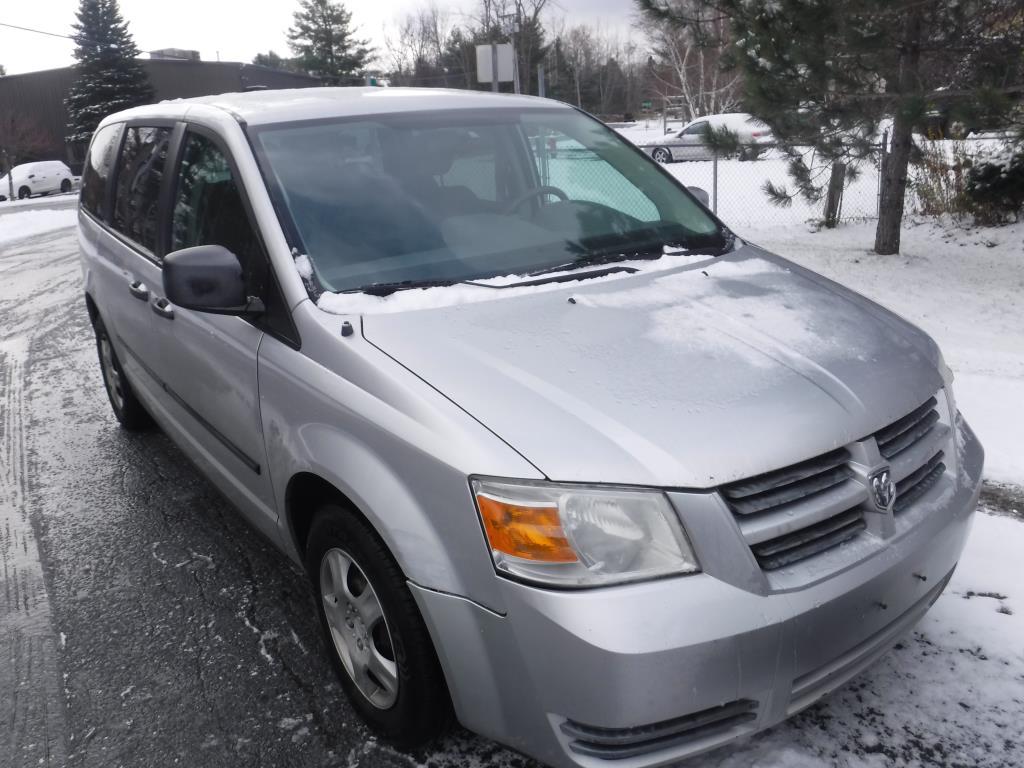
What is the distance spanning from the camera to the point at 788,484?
1995 mm

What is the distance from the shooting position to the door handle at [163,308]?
346cm

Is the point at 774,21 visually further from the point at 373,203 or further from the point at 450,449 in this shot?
the point at 450,449

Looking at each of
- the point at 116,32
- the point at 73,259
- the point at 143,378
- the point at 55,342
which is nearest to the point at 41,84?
the point at 116,32

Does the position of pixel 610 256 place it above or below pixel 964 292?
above

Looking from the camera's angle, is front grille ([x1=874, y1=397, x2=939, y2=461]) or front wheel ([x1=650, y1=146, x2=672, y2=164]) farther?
front wheel ([x1=650, y1=146, x2=672, y2=164])

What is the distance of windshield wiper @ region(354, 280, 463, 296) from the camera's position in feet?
8.59

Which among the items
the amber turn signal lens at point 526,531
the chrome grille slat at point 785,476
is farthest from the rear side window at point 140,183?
the chrome grille slat at point 785,476

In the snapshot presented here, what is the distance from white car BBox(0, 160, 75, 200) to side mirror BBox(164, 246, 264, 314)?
37.1 meters

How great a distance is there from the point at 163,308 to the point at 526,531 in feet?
7.40

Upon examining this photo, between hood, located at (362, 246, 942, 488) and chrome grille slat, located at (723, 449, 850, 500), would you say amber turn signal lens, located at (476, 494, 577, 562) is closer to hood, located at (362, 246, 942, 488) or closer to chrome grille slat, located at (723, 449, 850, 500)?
hood, located at (362, 246, 942, 488)

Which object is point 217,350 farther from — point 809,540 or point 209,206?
point 809,540

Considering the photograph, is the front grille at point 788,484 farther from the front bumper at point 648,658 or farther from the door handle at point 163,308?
the door handle at point 163,308

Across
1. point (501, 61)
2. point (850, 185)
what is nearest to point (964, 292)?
point (850, 185)

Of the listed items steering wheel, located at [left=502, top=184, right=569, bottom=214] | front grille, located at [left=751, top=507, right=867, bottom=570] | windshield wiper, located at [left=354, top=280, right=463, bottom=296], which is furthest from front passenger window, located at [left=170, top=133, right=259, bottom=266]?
front grille, located at [left=751, top=507, right=867, bottom=570]
